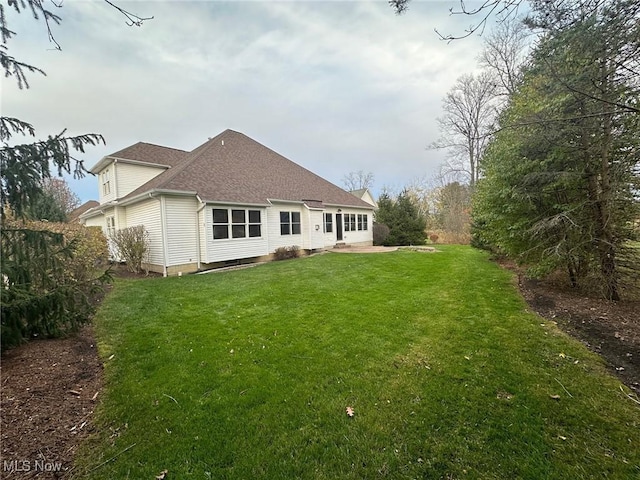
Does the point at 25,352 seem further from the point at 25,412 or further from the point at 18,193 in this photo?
the point at 18,193

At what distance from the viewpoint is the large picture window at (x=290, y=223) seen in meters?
14.7

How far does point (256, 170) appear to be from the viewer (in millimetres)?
16062

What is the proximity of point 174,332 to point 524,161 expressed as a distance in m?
8.44

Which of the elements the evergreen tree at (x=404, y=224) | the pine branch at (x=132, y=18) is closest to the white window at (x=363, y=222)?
the evergreen tree at (x=404, y=224)

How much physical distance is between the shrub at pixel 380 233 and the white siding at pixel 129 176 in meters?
15.0

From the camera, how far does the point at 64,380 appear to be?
11.4 ft

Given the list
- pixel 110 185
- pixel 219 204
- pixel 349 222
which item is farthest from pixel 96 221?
pixel 349 222

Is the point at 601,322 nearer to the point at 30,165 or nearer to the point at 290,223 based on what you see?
the point at 30,165

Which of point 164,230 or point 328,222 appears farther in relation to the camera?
point 328,222

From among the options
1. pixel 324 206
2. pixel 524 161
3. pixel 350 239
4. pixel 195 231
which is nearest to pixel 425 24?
pixel 524 161

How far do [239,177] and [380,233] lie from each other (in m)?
11.3

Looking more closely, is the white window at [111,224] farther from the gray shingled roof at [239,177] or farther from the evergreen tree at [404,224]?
the evergreen tree at [404,224]

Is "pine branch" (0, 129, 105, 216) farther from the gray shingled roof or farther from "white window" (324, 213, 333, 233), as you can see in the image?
"white window" (324, 213, 333, 233)

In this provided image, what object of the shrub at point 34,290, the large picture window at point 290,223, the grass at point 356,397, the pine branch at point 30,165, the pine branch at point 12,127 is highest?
the pine branch at point 12,127
